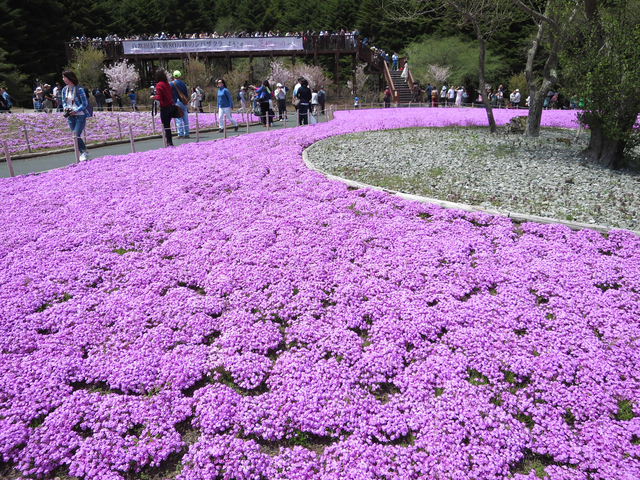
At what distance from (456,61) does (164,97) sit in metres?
41.8

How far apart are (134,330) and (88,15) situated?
211 ft

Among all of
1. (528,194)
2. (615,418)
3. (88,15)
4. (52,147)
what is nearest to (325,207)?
(528,194)

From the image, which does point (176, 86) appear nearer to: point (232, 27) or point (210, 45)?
point (210, 45)

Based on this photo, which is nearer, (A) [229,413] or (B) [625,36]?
(A) [229,413]

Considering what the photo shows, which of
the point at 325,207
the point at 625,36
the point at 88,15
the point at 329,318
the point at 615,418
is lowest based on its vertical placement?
the point at 615,418

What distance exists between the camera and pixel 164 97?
45.1 ft

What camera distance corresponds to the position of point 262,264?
596 centimetres

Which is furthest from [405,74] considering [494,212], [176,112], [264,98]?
[494,212]

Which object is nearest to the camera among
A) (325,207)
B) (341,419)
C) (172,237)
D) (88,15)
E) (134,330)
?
(341,419)

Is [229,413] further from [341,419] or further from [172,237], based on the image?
[172,237]

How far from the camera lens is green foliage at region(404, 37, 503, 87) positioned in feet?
152

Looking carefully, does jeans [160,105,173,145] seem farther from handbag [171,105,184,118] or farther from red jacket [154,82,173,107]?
handbag [171,105,184,118]

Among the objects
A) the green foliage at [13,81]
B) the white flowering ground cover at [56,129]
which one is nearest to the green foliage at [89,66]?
the green foliage at [13,81]

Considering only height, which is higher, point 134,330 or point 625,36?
point 625,36
